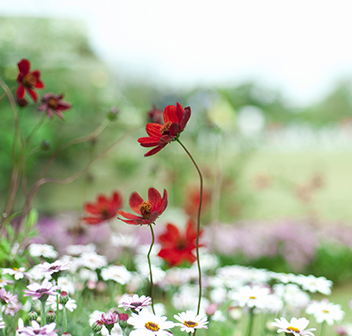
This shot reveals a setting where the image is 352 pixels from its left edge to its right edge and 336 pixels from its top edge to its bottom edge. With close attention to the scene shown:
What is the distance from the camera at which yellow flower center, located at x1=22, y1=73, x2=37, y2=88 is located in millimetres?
1002

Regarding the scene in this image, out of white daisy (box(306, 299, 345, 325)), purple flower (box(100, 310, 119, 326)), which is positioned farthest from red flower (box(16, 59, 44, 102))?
white daisy (box(306, 299, 345, 325))

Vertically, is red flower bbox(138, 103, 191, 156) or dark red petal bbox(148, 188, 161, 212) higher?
red flower bbox(138, 103, 191, 156)

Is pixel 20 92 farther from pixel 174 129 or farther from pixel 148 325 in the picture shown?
pixel 148 325

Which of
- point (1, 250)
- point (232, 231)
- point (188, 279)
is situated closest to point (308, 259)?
point (232, 231)

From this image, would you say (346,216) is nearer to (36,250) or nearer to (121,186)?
(121,186)

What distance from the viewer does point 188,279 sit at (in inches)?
54.8

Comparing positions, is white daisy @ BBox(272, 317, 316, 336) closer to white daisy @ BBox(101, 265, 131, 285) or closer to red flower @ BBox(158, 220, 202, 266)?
red flower @ BBox(158, 220, 202, 266)

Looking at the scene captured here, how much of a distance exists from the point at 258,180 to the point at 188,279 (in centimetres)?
482

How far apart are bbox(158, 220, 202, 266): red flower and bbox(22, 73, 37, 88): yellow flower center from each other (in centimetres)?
54

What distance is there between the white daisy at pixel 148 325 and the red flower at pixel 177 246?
0.32m

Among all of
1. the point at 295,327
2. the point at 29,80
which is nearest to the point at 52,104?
the point at 29,80

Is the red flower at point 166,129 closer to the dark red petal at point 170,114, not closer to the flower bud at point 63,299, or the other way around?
the dark red petal at point 170,114

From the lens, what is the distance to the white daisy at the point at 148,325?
2.05 ft

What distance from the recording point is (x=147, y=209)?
682 mm
